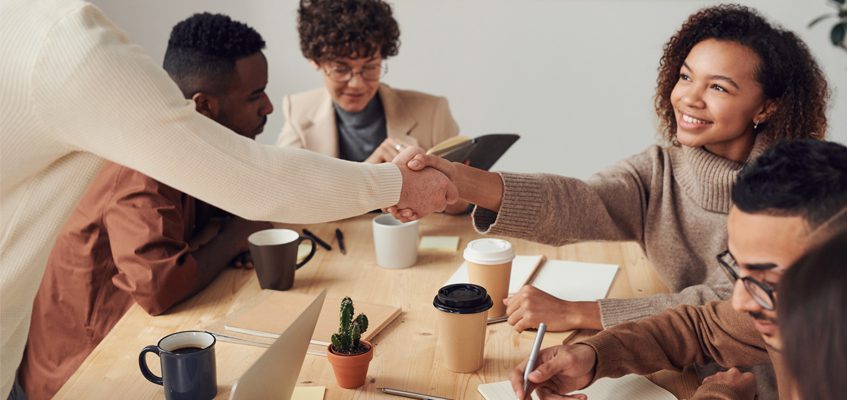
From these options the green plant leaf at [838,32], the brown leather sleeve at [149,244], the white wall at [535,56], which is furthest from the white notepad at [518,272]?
the green plant leaf at [838,32]

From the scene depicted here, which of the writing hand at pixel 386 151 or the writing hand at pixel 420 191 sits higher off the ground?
the writing hand at pixel 420 191

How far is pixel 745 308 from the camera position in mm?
1041

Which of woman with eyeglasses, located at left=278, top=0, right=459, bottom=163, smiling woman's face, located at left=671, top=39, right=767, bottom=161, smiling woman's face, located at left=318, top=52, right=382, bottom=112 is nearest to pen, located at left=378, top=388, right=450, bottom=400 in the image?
smiling woman's face, located at left=671, top=39, right=767, bottom=161

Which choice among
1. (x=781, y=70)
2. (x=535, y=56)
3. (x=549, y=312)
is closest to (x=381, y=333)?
(x=549, y=312)

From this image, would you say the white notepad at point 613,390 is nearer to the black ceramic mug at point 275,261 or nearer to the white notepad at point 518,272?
the white notepad at point 518,272

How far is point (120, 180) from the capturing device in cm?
171

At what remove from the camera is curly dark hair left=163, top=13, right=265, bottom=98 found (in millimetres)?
2010

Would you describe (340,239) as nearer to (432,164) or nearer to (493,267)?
(432,164)

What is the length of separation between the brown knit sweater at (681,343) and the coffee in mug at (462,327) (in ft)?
0.57

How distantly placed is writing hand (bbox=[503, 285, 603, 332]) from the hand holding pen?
0.61 feet

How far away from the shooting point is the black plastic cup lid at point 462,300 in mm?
1299

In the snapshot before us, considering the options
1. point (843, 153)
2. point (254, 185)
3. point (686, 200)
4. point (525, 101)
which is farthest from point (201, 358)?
point (525, 101)

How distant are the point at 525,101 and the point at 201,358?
2868 mm

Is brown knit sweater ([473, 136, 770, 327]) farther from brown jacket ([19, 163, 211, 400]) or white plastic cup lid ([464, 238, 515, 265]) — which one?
brown jacket ([19, 163, 211, 400])
